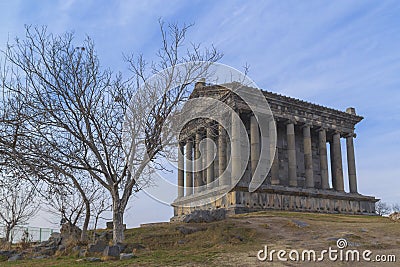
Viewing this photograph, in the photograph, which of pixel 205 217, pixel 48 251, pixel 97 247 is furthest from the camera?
pixel 205 217

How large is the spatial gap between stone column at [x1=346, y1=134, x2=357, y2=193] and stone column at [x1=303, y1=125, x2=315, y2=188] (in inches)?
217

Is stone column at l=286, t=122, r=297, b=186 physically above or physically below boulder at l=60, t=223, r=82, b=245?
above

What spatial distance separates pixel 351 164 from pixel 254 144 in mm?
13878

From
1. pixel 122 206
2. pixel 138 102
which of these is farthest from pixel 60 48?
pixel 122 206

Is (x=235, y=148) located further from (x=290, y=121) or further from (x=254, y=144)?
(x=290, y=121)

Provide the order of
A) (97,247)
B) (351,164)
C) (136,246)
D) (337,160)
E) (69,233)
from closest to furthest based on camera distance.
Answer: (97,247) < (136,246) < (69,233) < (337,160) < (351,164)

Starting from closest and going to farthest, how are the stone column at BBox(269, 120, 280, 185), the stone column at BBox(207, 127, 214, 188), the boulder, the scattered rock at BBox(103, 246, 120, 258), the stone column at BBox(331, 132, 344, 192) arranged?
the scattered rock at BBox(103, 246, 120, 258), the boulder, the stone column at BBox(207, 127, 214, 188), the stone column at BBox(269, 120, 280, 185), the stone column at BBox(331, 132, 344, 192)

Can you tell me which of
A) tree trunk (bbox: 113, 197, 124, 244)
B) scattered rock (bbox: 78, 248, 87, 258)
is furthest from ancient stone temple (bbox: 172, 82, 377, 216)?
scattered rock (bbox: 78, 248, 87, 258)

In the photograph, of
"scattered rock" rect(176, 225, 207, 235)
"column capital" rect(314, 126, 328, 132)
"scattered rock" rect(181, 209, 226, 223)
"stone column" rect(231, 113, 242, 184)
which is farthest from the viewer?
"column capital" rect(314, 126, 328, 132)

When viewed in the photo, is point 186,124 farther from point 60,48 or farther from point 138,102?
point 60,48

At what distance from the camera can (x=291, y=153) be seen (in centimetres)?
3959

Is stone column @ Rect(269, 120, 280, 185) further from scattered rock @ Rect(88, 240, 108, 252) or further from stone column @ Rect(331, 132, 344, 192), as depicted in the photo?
scattered rock @ Rect(88, 240, 108, 252)

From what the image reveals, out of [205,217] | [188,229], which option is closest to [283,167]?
[205,217]

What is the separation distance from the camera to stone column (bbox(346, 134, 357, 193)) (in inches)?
1708
